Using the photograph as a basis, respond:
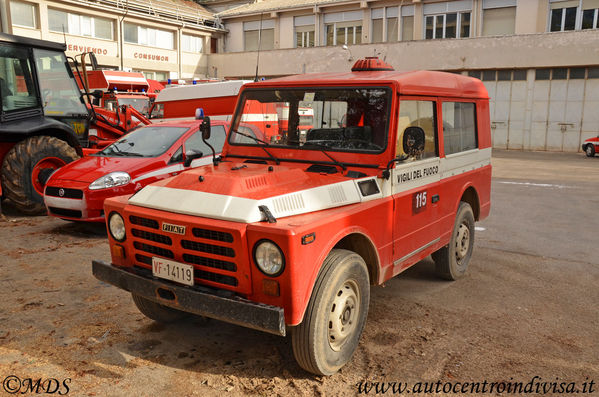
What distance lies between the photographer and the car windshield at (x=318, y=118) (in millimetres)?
4430

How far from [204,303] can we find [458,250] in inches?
138

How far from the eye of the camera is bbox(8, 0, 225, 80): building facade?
2803cm

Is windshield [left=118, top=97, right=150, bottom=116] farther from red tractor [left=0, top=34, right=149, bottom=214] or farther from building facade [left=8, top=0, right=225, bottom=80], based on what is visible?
building facade [left=8, top=0, right=225, bottom=80]

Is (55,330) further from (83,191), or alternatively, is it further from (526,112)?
(526,112)

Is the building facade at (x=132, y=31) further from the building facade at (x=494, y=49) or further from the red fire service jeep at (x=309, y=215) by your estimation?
the red fire service jeep at (x=309, y=215)

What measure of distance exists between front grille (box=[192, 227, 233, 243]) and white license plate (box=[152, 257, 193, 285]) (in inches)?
9.6

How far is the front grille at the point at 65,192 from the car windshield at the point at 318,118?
3.48m

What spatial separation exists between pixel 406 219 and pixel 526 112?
25.7 meters

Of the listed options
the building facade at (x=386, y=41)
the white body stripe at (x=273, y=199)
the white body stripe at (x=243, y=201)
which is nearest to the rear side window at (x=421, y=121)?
the white body stripe at (x=273, y=199)

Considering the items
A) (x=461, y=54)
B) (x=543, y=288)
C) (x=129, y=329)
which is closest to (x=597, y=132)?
(x=461, y=54)

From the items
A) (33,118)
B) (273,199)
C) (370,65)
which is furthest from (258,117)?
(33,118)

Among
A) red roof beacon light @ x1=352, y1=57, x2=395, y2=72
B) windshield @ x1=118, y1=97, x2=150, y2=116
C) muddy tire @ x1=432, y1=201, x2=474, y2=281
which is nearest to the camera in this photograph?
red roof beacon light @ x1=352, y1=57, x2=395, y2=72

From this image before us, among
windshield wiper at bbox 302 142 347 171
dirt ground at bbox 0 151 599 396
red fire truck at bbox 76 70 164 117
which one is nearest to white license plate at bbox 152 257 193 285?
dirt ground at bbox 0 151 599 396

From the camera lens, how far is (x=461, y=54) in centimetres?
2852
